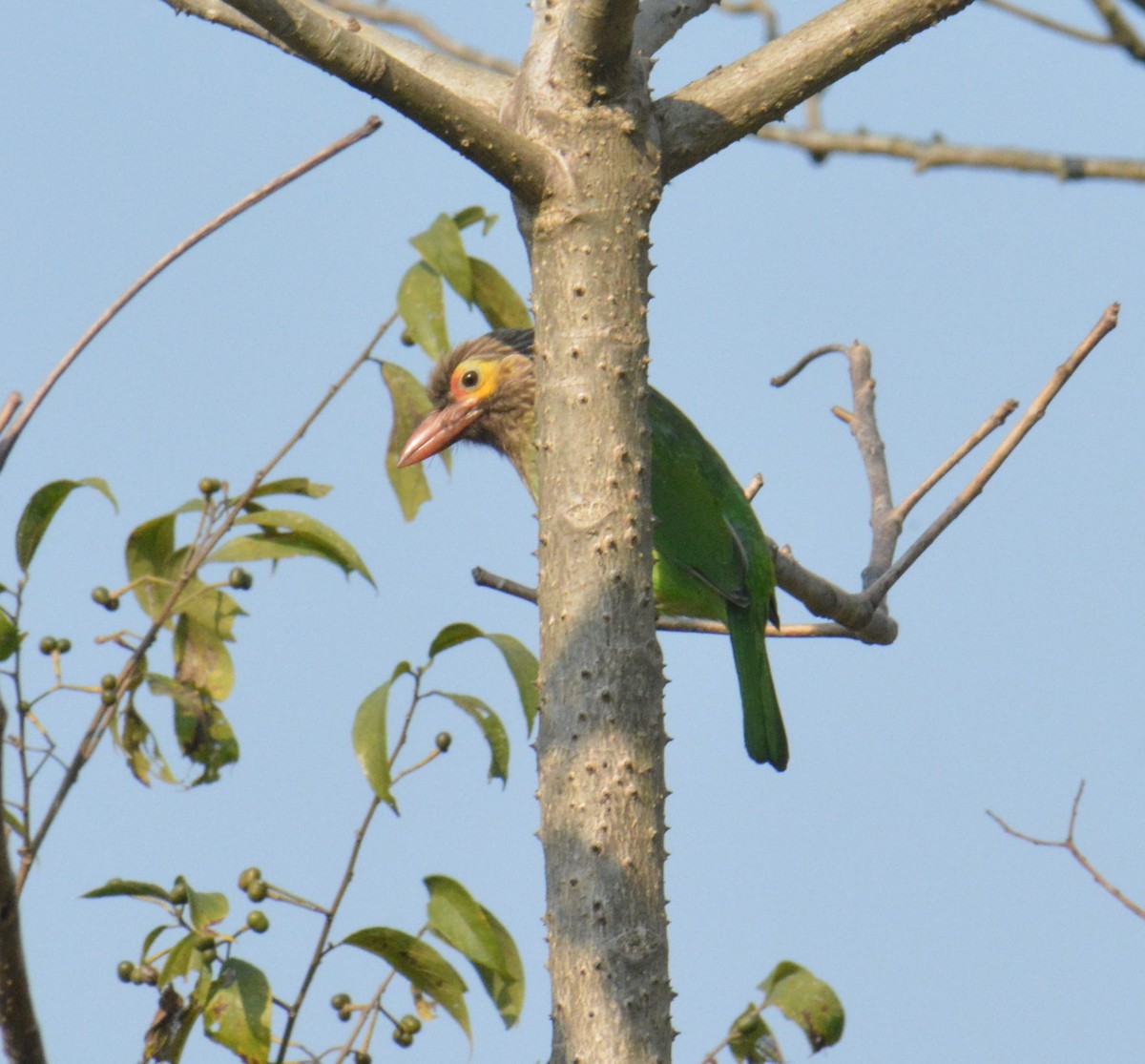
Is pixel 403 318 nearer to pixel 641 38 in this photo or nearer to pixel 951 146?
pixel 641 38

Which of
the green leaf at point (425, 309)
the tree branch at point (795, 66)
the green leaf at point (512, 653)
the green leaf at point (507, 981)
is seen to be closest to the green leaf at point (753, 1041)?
the green leaf at point (507, 981)

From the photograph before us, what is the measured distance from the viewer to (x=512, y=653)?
2.67 m

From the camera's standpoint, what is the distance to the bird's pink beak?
14.7 feet

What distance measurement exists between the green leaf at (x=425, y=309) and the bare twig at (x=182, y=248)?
0.86 m

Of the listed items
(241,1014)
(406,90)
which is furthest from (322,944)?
(406,90)

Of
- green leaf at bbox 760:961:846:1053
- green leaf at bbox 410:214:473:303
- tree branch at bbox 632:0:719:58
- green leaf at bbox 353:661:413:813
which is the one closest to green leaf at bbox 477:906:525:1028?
green leaf at bbox 353:661:413:813

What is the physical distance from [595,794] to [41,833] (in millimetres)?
793

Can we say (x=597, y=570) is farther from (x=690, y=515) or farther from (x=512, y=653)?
(x=690, y=515)

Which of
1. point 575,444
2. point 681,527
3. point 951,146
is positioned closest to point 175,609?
point 575,444

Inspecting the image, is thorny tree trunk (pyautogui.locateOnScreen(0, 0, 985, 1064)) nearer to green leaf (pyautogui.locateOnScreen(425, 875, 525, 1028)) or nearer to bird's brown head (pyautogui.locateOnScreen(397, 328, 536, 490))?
green leaf (pyautogui.locateOnScreen(425, 875, 525, 1028))

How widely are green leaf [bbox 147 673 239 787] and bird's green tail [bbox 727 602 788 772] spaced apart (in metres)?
1.85

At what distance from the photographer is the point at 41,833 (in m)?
2.00

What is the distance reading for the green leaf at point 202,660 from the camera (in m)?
3.03

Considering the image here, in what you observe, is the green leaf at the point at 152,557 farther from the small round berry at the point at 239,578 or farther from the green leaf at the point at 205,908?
the green leaf at the point at 205,908
